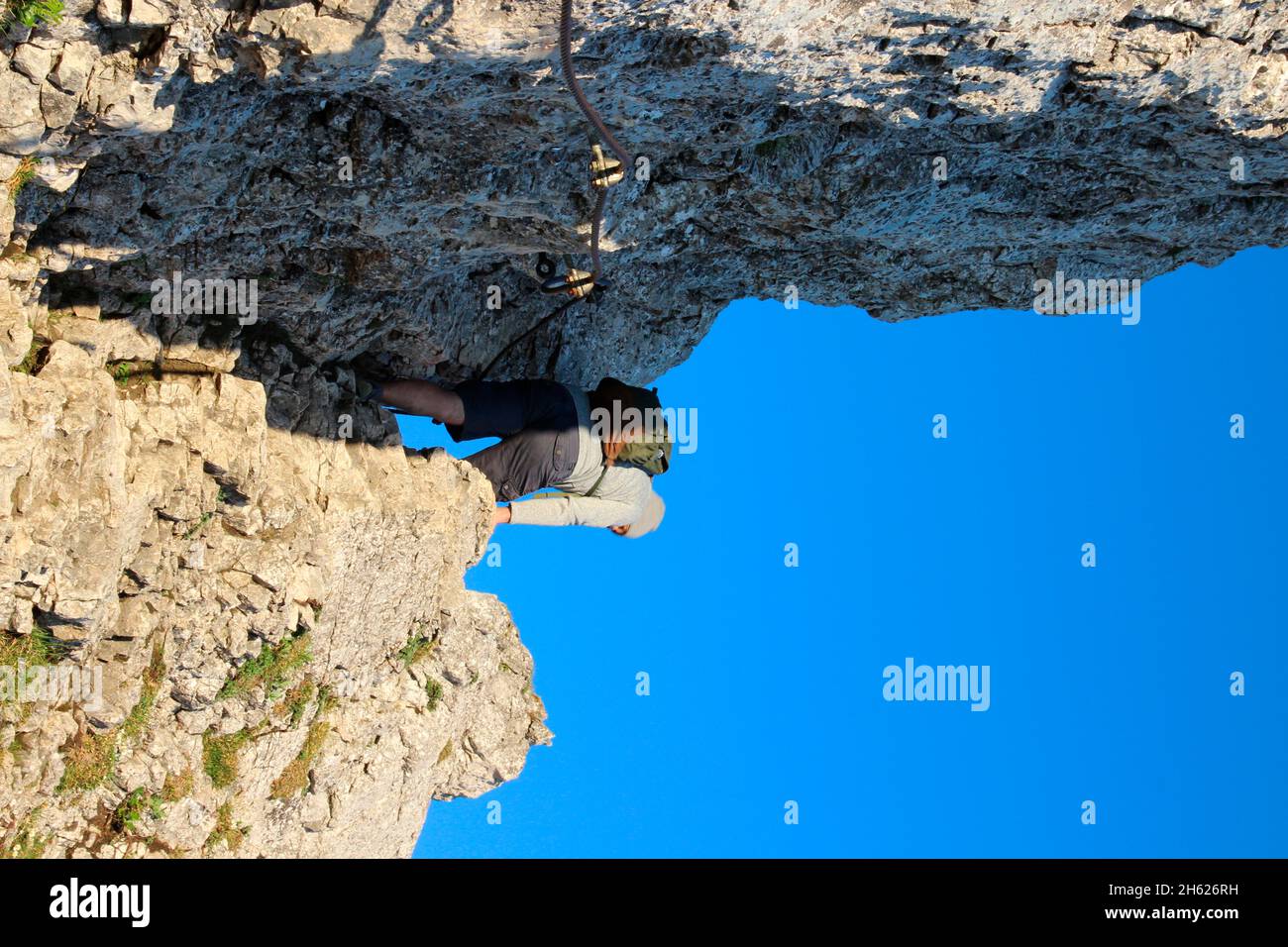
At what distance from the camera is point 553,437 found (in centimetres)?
1697

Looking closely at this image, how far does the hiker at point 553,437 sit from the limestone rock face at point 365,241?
644 mm

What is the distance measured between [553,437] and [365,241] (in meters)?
4.93

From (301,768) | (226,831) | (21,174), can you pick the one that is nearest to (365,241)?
(21,174)

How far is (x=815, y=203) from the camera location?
12.5 metres

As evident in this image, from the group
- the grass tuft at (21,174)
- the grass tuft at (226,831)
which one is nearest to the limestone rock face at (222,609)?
the grass tuft at (226,831)

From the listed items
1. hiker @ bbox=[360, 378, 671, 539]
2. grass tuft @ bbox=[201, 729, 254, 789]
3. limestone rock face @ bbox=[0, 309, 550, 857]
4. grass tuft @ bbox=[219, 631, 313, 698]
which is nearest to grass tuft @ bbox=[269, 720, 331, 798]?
limestone rock face @ bbox=[0, 309, 550, 857]

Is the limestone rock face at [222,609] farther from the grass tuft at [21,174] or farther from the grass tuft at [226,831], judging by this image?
the grass tuft at [21,174]

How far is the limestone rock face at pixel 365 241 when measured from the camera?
9.70 meters

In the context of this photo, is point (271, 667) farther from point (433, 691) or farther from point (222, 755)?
point (433, 691)

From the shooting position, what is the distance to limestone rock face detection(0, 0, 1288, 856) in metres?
9.70

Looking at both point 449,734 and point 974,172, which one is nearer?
point 974,172

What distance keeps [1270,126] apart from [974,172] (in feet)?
9.70

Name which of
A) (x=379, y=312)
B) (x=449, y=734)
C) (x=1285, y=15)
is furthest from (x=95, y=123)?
(x=449, y=734)

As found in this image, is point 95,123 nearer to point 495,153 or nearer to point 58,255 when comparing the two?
point 58,255
